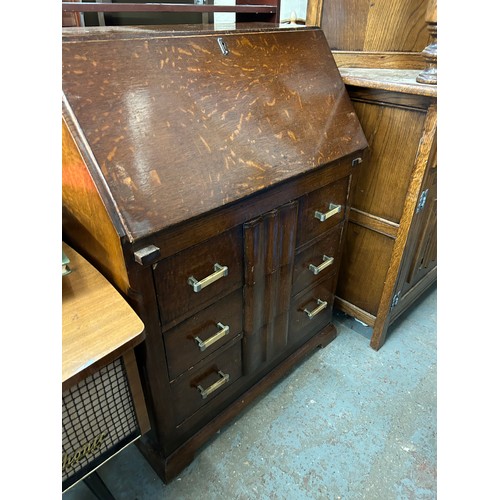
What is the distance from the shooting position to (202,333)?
1084 mm

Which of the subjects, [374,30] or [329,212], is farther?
[374,30]

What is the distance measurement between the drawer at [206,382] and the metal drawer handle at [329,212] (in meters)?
0.46

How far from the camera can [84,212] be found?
33.6 inches

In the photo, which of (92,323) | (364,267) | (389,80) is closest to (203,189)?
(92,323)

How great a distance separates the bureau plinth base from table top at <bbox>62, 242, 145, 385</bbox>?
630 mm

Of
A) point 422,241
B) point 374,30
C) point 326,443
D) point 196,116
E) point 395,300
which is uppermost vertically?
point 374,30

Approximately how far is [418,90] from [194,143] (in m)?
0.73

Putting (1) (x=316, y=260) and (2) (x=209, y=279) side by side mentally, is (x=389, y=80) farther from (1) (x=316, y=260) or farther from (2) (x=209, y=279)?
(2) (x=209, y=279)

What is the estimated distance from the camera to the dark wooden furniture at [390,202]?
1.26 m

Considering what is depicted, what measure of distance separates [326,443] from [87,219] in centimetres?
112

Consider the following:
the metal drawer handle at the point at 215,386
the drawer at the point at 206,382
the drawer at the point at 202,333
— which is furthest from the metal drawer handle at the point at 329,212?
the metal drawer handle at the point at 215,386

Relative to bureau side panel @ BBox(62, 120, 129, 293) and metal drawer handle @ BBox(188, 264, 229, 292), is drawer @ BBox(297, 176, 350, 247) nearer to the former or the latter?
metal drawer handle @ BBox(188, 264, 229, 292)

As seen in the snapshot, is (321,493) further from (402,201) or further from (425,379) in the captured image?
(402,201)

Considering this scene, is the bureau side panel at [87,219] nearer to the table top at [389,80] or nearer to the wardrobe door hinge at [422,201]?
the table top at [389,80]
